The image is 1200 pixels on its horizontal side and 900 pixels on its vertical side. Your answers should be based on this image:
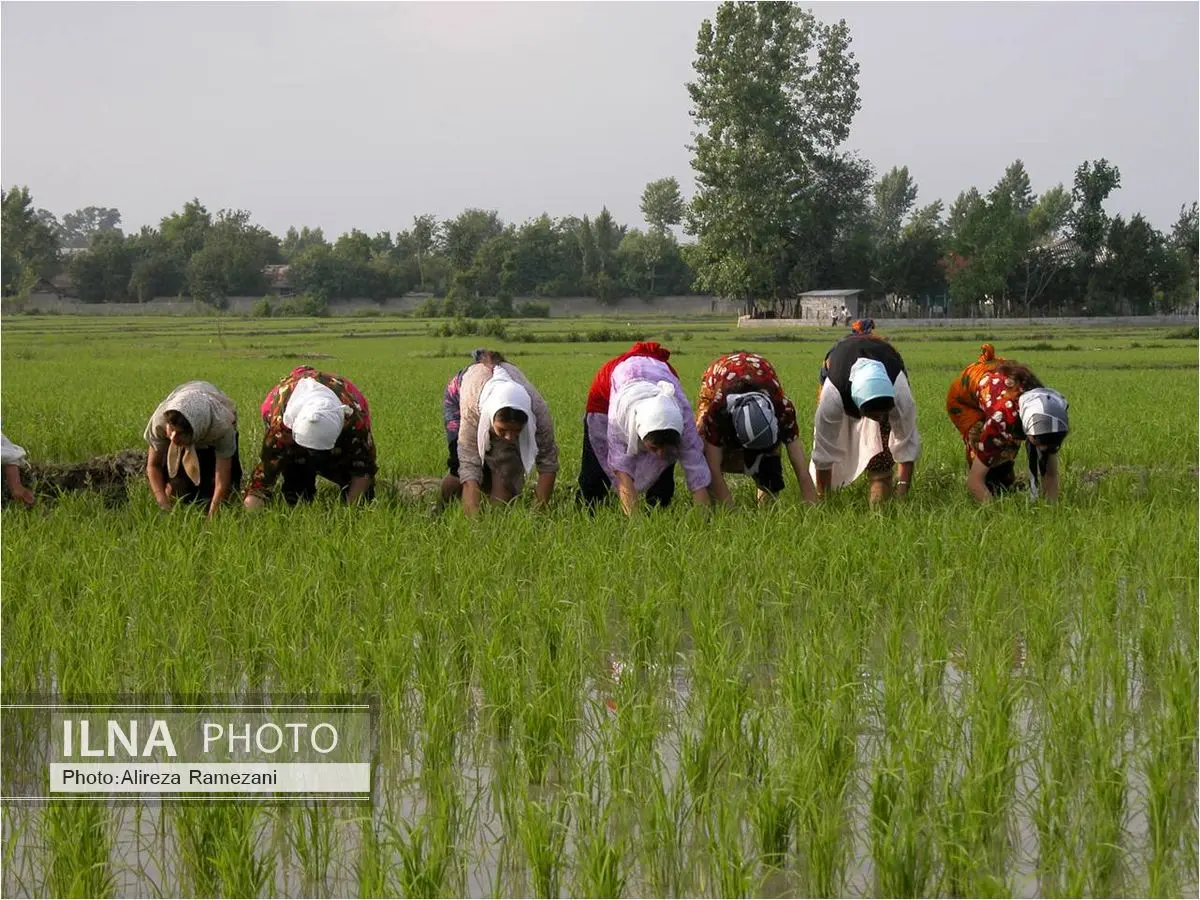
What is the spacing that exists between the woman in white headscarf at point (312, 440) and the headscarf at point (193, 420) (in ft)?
0.78

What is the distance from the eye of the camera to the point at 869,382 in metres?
5.41

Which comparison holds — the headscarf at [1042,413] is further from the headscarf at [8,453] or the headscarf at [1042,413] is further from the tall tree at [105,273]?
the tall tree at [105,273]

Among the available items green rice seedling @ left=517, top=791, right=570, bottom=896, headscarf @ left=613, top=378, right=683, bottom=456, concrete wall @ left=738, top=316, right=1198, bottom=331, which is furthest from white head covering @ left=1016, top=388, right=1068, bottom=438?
concrete wall @ left=738, top=316, right=1198, bottom=331

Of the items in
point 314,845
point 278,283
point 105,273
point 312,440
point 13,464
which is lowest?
point 314,845

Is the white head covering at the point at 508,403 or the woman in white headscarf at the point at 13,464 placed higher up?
the white head covering at the point at 508,403

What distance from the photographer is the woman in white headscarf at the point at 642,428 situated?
4988 millimetres

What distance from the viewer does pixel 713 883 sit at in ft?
7.89

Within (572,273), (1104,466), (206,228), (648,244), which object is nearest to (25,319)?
A: (206,228)

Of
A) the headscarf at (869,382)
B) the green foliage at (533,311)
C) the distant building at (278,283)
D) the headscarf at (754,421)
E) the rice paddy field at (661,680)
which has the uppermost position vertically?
the distant building at (278,283)

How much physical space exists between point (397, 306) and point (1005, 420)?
38.4m

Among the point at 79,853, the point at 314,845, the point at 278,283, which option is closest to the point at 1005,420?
the point at 314,845

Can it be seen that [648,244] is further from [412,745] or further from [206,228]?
[412,745]

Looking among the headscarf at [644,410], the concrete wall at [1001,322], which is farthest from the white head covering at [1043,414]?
the concrete wall at [1001,322]

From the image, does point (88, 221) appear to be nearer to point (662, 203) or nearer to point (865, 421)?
point (662, 203)
